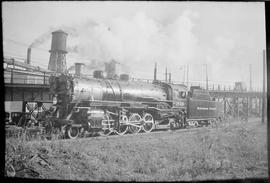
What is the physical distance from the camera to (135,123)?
9539mm

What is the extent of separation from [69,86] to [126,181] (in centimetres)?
471

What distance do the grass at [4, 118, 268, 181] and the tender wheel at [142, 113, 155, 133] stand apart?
319cm

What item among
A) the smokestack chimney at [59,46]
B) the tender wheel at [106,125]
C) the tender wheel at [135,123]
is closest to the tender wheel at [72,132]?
the tender wheel at [106,125]

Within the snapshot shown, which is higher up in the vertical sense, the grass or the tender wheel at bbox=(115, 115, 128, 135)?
the tender wheel at bbox=(115, 115, 128, 135)

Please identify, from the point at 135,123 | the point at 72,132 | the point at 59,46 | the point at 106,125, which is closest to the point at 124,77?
the point at 135,123

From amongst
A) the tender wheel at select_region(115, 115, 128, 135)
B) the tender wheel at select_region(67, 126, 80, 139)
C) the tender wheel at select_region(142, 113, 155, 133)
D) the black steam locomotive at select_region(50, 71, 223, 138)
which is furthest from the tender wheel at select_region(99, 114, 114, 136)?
the tender wheel at select_region(142, 113, 155, 133)

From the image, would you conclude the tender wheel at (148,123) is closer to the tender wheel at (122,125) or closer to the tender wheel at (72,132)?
the tender wheel at (122,125)

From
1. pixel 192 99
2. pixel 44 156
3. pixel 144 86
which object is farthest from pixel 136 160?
pixel 192 99

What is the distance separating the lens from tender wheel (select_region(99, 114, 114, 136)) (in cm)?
845

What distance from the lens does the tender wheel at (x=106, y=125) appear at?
27.7 feet

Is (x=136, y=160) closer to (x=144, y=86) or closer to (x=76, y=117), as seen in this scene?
(x=76, y=117)

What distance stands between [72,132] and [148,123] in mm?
3566

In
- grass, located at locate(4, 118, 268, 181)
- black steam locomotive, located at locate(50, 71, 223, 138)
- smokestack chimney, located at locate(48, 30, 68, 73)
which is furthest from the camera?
black steam locomotive, located at locate(50, 71, 223, 138)

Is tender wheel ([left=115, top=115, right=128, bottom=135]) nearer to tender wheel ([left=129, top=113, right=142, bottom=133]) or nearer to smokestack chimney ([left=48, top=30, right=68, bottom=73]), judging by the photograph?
tender wheel ([left=129, top=113, right=142, bottom=133])
